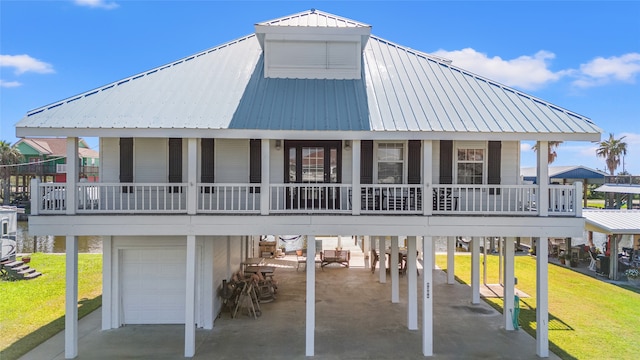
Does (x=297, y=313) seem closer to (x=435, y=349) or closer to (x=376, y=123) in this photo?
(x=435, y=349)

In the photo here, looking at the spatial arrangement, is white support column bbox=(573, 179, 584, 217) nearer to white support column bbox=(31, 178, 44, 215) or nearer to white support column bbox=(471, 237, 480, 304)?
white support column bbox=(471, 237, 480, 304)

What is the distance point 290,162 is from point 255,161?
3.63 ft

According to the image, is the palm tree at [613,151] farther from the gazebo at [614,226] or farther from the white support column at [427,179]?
the white support column at [427,179]

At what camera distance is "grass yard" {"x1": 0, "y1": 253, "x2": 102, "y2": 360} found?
37.4 ft

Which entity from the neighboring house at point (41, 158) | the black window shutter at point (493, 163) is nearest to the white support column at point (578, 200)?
the black window shutter at point (493, 163)

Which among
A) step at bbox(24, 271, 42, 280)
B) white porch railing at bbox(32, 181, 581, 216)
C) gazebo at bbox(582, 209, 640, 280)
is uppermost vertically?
white porch railing at bbox(32, 181, 581, 216)

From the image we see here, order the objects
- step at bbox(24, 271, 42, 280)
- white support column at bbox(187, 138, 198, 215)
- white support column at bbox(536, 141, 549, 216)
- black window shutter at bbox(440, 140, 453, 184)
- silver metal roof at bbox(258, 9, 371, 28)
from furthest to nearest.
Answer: step at bbox(24, 271, 42, 280)
silver metal roof at bbox(258, 9, 371, 28)
black window shutter at bbox(440, 140, 453, 184)
white support column at bbox(536, 141, 549, 216)
white support column at bbox(187, 138, 198, 215)

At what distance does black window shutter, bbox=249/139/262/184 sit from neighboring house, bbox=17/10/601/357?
45mm

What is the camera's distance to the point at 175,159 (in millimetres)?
12281

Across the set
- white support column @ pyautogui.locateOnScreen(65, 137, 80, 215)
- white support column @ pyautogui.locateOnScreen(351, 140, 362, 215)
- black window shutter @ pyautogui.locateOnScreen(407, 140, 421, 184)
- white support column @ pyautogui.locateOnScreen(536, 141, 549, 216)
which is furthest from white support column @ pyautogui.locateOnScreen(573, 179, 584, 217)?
white support column @ pyautogui.locateOnScreen(65, 137, 80, 215)

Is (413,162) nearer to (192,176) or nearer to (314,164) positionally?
(314,164)

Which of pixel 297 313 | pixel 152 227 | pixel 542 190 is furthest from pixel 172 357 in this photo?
pixel 542 190

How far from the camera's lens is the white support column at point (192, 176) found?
1038 centimetres

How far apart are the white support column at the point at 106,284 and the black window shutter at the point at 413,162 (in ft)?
32.2
